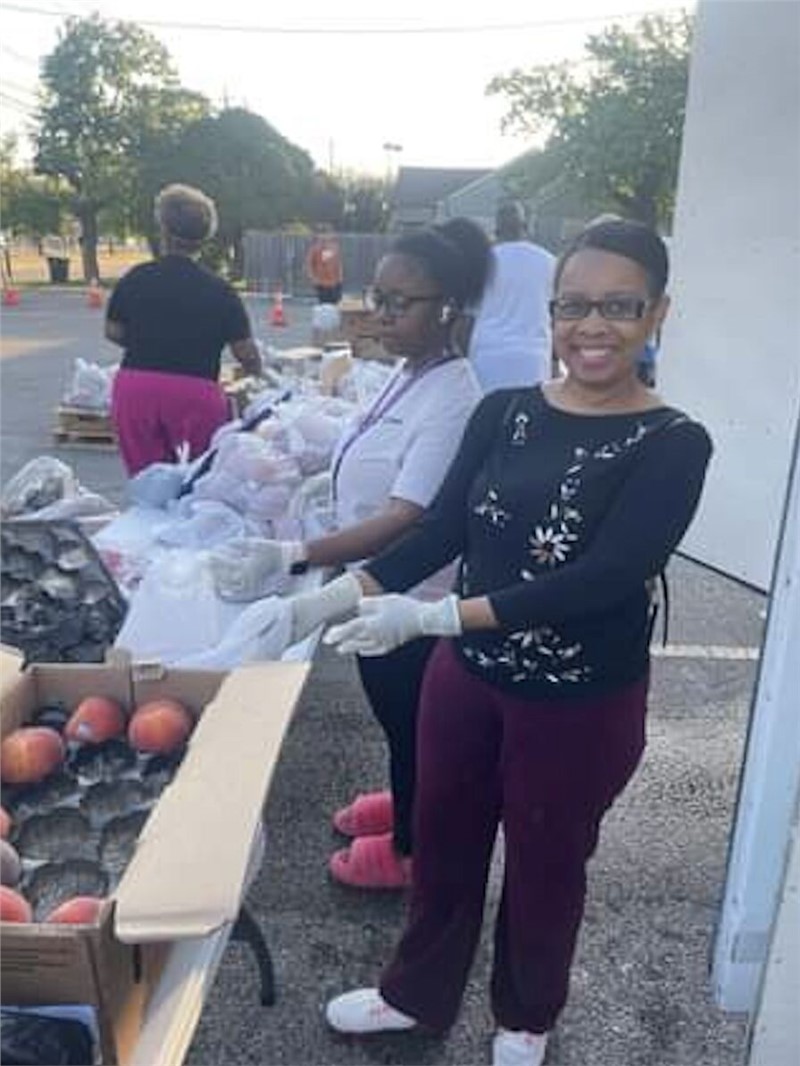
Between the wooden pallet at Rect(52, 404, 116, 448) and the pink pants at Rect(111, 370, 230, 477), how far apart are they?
2.99m

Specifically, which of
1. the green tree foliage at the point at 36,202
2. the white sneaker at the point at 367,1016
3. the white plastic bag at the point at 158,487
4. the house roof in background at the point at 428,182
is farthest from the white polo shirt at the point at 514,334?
the house roof in background at the point at 428,182

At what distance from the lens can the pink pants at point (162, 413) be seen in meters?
3.30

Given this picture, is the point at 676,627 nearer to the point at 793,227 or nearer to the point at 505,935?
the point at 793,227

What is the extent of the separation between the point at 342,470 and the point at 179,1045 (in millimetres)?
1090

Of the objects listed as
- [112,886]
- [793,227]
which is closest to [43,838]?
[112,886]

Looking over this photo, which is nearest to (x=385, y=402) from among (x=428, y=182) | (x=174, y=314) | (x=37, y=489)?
(x=37, y=489)

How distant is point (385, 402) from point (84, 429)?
4.96 metres

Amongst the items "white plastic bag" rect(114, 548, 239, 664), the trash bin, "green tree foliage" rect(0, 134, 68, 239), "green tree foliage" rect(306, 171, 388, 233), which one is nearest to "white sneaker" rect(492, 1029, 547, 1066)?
"white plastic bag" rect(114, 548, 239, 664)

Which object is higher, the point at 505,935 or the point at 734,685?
the point at 505,935

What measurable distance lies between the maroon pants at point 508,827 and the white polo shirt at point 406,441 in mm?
353

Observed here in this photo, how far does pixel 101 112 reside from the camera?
26906 millimetres

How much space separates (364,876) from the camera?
2.21 m

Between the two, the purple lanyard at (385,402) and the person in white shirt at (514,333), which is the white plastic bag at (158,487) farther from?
the person in white shirt at (514,333)

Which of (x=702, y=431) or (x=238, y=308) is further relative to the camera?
(x=238, y=308)
